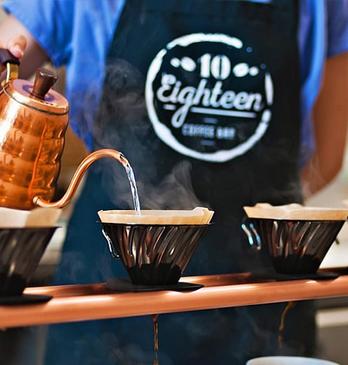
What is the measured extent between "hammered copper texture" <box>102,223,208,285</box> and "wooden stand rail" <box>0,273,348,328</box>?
53 mm

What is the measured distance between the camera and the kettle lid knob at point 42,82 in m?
1.08

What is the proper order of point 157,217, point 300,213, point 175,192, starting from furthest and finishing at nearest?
point 175,192 → point 300,213 → point 157,217

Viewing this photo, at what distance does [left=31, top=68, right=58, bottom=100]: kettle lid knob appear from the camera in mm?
1079

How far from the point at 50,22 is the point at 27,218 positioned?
78cm

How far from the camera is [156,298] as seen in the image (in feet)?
3.30

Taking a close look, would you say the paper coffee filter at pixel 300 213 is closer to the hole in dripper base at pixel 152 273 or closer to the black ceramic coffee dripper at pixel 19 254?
the hole in dripper base at pixel 152 273

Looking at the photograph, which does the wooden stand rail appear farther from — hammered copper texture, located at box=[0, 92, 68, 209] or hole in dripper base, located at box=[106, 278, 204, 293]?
hammered copper texture, located at box=[0, 92, 68, 209]

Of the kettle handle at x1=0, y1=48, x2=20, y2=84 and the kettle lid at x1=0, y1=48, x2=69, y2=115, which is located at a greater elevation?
the kettle handle at x1=0, y1=48, x2=20, y2=84

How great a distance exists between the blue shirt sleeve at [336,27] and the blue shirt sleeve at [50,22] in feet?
2.20

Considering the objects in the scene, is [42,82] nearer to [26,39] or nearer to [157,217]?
[157,217]

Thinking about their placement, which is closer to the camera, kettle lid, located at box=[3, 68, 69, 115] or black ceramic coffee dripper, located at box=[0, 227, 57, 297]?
black ceramic coffee dripper, located at box=[0, 227, 57, 297]

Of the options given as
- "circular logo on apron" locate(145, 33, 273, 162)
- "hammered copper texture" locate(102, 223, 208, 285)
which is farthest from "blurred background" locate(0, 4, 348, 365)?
"hammered copper texture" locate(102, 223, 208, 285)

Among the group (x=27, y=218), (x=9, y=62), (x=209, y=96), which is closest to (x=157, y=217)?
(x=27, y=218)

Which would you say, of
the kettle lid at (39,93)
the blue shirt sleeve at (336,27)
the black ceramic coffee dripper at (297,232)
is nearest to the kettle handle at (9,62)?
the kettle lid at (39,93)
